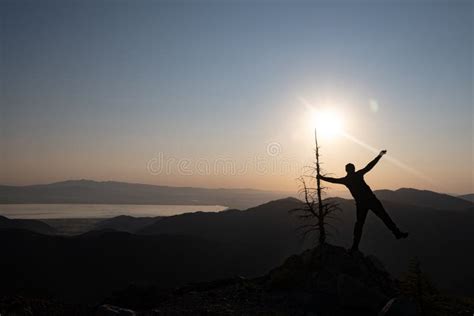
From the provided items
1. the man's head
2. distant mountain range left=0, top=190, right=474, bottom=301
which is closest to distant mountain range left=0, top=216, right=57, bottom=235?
distant mountain range left=0, top=190, right=474, bottom=301

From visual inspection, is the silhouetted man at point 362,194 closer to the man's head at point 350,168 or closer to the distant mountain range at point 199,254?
the man's head at point 350,168

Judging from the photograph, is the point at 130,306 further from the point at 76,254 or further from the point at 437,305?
the point at 76,254

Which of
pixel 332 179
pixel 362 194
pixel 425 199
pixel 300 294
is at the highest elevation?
pixel 332 179

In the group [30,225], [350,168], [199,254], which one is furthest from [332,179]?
[30,225]

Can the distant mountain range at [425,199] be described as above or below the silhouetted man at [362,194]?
below

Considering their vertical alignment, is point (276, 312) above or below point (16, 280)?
above

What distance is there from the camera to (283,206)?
10019cm

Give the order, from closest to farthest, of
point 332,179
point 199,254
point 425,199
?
1. point 332,179
2. point 199,254
3. point 425,199

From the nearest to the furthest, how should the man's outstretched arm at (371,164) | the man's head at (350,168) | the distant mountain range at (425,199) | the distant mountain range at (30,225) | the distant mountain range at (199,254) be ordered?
the man's outstretched arm at (371,164) < the man's head at (350,168) < the distant mountain range at (199,254) < the distant mountain range at (425,199) < the distant mountain range at (30,225)

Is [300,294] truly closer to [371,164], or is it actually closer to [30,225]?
[371,164]

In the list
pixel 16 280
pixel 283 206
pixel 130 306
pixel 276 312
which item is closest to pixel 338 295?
pixel 276 312

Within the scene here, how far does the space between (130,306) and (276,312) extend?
15.2ft

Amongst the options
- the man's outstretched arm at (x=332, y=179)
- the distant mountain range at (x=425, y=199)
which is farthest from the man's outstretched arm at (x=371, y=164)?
the distant mountain range at (x=425, y=199)

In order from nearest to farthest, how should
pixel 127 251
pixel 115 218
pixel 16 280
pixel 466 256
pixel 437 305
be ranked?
pixel 437 305 → pixel 16 280 → pixel 466 256 → pixel 127 251 → pixel 115 218
